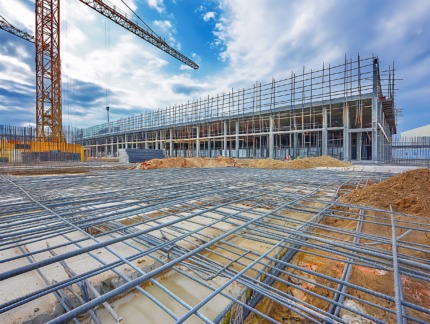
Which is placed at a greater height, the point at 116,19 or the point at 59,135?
the point at 116,19

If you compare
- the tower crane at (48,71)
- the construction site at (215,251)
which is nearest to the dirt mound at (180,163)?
the construction site at (215,251)

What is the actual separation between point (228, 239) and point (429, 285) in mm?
1607

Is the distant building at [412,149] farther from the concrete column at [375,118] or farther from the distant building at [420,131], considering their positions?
the distant building at [420,131]

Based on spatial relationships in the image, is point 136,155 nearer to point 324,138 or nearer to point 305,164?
point 305,164

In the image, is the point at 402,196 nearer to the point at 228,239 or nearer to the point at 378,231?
the point at 378,231

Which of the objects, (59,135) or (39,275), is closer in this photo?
(39,275)

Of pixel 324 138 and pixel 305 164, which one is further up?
pixel 324 138

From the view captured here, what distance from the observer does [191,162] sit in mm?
11969

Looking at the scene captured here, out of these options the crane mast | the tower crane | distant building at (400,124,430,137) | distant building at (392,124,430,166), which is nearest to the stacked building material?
the tower crane

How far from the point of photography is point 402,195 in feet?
9.73

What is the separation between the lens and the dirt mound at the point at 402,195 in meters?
2.63

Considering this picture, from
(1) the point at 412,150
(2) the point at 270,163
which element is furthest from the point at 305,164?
(1) the point at 412,150

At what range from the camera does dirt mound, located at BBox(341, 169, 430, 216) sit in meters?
2.63

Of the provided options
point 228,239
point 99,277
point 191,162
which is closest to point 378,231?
point 228,239
